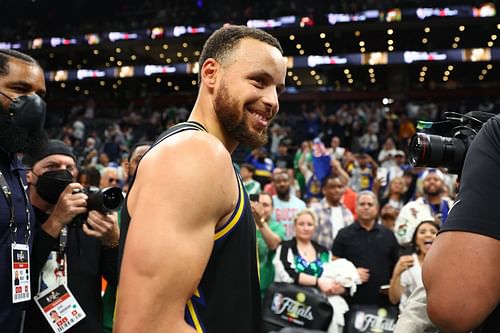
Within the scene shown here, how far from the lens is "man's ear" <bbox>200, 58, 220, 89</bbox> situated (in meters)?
1.58

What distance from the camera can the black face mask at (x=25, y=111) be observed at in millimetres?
1954

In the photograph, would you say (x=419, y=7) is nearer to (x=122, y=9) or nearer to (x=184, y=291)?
(x=122, y=9)

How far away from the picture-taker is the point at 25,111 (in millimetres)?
1955

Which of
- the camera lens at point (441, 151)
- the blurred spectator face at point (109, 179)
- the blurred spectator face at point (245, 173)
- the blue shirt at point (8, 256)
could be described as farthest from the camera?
the blurred spectator face at point (245, 173)

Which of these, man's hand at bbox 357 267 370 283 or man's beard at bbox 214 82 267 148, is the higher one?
man's beard at bbox 214 82 267 148

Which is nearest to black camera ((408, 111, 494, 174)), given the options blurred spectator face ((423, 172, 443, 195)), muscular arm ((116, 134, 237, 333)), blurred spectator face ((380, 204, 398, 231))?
muscular arm ((116, 134, 237, 333))

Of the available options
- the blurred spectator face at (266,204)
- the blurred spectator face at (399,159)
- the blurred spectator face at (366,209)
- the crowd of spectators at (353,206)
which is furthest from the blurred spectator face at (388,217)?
the blurred spectator face at (399,159)

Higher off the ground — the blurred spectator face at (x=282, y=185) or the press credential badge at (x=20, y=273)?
the press credential badge at (x=20, y=273)

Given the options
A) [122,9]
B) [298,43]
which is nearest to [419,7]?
[298,43]

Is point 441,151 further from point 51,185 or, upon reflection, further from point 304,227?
point 304,227

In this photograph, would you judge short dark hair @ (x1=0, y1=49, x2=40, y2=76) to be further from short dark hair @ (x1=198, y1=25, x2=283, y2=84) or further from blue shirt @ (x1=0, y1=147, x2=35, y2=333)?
short dark hair @ (x1=198, y1=25, x2=283, y2=84)

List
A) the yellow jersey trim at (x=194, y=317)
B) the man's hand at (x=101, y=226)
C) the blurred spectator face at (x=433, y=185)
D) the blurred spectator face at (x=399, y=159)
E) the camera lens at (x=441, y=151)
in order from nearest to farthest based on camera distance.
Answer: the yellow jersey trim at (x=194, y=317) → the camera lens at (x=441, y=151) → the man's hand at (x=101, y=226) → the blurred spectator face at (x=433, y=185) → the blurred spectator face at (x=399, y=159)

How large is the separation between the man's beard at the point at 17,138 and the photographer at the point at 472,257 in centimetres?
154

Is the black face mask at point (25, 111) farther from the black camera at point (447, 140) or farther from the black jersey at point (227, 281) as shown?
the black camera at point (447, 140)
